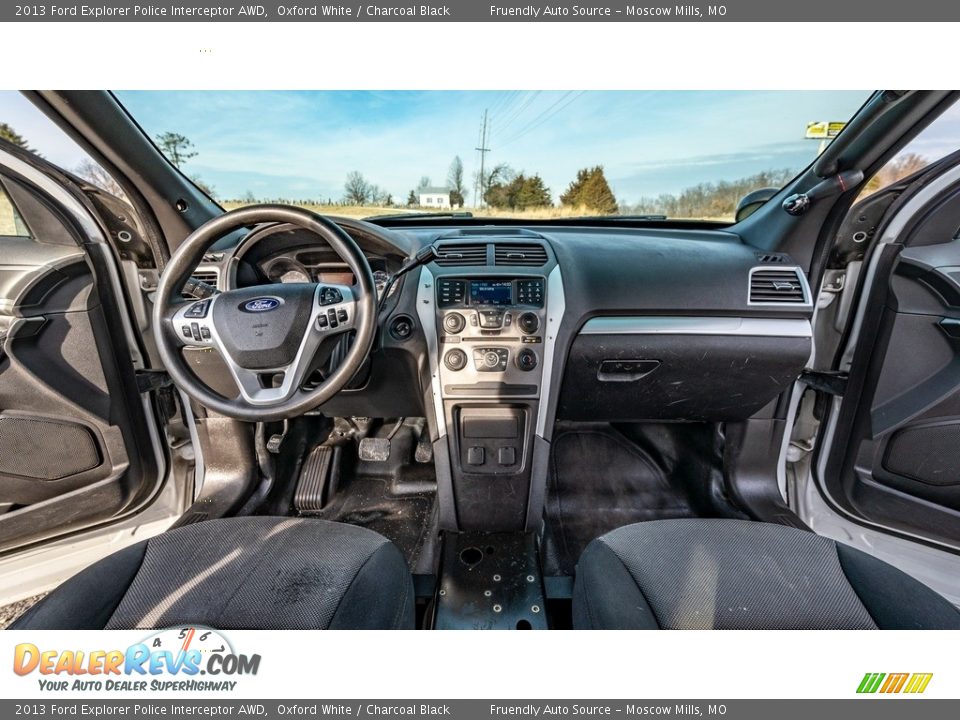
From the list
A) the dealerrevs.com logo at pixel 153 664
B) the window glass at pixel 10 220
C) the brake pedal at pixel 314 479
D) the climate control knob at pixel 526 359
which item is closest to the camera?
the dealerrevs.com logo at pixel 153 664

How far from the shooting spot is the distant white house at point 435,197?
6.23 ft

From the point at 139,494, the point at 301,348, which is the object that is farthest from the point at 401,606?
the point at 139,494

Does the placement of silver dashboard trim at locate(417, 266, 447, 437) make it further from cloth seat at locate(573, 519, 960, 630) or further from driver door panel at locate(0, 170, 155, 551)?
driver door panel at locate(0, 170, 155, 551)

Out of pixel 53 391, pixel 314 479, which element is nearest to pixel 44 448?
pixel 53 391

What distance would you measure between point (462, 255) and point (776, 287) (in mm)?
1199

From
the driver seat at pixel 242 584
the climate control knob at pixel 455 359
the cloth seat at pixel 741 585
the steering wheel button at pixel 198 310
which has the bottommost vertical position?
the driver seat at pixel 242 584

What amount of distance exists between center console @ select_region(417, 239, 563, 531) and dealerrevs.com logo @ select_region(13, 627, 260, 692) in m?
0.86

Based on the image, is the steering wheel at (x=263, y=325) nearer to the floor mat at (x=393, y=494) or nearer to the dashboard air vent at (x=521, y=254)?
the dashboard air vent at (x=521, y=254)

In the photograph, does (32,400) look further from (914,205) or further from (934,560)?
(934,560)

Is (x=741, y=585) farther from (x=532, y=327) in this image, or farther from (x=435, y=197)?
(x=435, y=197)

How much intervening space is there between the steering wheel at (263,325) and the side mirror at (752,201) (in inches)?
69.3

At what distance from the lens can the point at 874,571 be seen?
3.34ft

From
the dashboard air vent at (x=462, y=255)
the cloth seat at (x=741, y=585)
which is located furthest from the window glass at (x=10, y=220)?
the cloth seat at (x=741, y=585)

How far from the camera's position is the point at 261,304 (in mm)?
1176
